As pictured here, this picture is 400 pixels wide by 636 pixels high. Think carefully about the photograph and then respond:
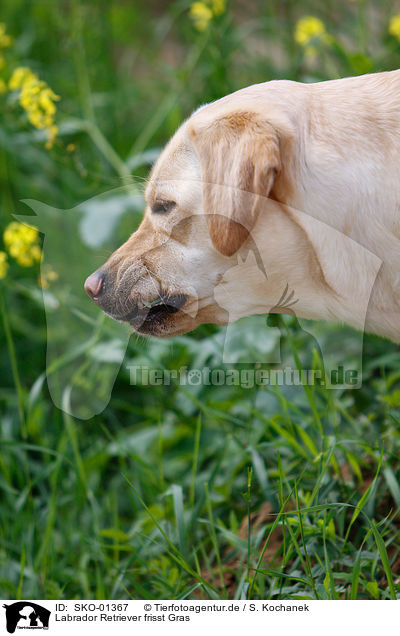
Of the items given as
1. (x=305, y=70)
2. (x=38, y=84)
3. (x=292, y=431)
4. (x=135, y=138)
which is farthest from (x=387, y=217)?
(x=135, y=138)

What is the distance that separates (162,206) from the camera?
1.35m

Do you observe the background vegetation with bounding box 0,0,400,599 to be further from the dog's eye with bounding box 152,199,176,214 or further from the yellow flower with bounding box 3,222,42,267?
the dog's eye with bounding box 152,199,176,214

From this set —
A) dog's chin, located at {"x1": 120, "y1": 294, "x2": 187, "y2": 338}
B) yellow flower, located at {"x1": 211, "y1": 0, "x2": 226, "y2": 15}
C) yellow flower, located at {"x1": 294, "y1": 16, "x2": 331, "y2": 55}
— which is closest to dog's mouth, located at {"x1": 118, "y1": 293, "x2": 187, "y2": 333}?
dog's chin, located at {"x1": 120, "y1": 294, "x2": 187, "y2": 338}

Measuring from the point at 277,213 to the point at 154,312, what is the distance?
1.10ft

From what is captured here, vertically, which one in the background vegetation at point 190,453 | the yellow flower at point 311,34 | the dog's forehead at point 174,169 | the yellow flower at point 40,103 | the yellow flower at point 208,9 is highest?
the yellow flower at point 208,9

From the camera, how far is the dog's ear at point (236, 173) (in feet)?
3.82

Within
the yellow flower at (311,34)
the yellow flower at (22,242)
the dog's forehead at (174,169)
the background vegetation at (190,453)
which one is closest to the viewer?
the dog's forehead at (174,169)

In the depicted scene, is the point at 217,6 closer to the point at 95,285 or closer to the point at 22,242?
the point at 22,242

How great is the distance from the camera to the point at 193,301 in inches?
53.2
